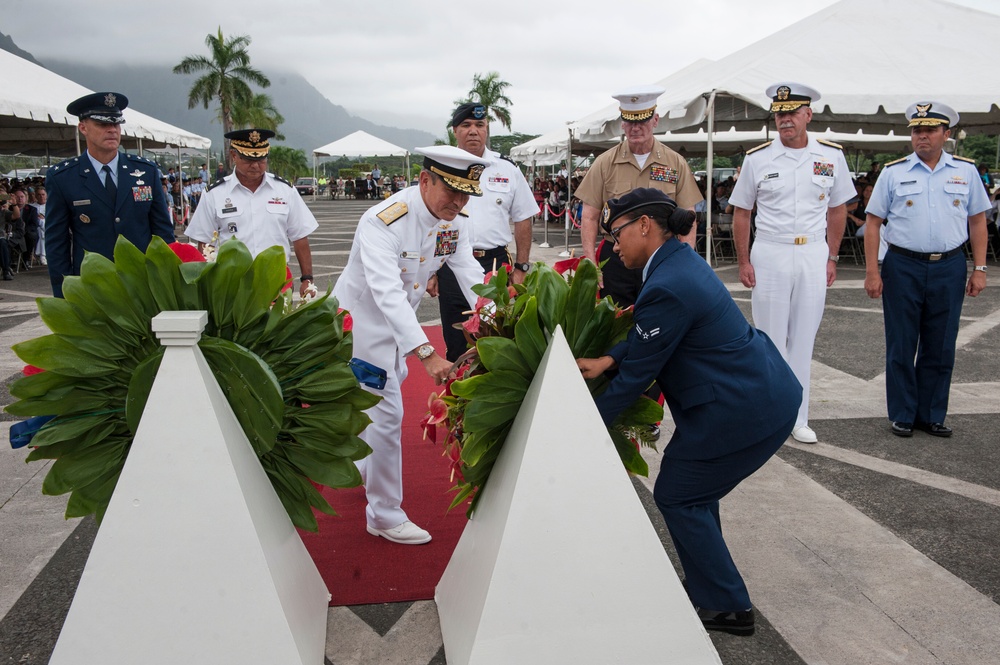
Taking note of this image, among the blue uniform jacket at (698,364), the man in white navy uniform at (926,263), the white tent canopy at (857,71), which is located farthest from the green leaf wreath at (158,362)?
the white tent canopy at (857,71)

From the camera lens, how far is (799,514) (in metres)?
4.16

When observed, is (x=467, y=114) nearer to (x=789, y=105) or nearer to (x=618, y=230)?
(x=789, y=105)

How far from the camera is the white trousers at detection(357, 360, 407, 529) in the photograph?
12.5 feet

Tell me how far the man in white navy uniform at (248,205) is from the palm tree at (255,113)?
131 ft

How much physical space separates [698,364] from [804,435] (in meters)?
2.82

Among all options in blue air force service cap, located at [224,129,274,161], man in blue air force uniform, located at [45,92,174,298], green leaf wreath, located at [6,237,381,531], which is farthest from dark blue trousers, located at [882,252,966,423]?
man in blue air force uniform, located at [45,92,174,298]

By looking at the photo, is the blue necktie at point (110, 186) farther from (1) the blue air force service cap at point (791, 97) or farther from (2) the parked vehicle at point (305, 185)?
(2) the parked vehicle at point (305, 185)

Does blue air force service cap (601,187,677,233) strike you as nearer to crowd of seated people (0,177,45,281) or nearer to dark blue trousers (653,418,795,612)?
dark blue trousers (653,418,795,612)

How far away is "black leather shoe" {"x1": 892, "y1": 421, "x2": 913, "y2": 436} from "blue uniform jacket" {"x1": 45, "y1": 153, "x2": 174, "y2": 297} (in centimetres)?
505

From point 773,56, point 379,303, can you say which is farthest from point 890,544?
point 773,56

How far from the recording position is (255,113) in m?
57.1

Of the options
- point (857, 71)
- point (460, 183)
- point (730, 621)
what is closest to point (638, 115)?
point (460, 183)

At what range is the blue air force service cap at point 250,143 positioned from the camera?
5406 millimetres

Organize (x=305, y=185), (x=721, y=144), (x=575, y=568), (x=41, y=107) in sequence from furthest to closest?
(x=305, y=185) < (x=721, y=144) < (x=41, y=107) < (x=575, y=568)
